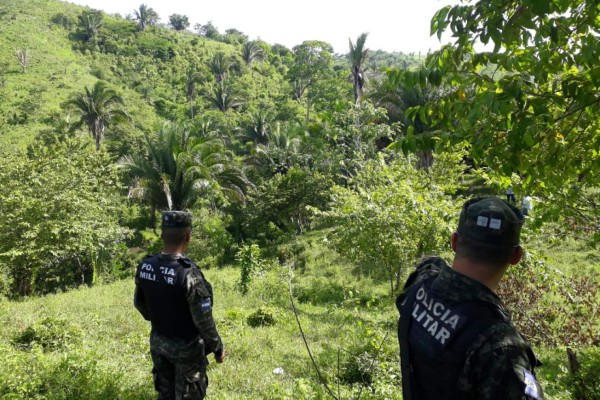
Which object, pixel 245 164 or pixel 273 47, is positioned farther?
pixel 273 47

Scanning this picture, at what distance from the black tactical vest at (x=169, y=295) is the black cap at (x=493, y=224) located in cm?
237

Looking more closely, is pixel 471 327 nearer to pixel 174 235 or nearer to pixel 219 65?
pixel 174 235

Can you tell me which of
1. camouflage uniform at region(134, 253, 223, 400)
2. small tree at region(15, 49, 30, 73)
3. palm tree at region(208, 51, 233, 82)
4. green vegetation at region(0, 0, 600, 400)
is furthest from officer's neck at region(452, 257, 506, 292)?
palm tree at region(208, 51, 233, 82)

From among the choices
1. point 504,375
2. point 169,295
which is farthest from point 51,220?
point 504,375

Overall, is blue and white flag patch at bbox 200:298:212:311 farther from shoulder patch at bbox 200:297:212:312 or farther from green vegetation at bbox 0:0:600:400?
green vegetation at bbox 0:0:600:400

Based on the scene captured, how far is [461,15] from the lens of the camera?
2334 millimetres

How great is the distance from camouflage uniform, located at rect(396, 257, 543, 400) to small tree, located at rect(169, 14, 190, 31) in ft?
295

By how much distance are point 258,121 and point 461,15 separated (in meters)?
30.7

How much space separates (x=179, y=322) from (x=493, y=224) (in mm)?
2667

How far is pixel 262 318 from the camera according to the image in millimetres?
8266

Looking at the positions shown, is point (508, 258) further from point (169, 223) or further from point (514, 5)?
point (169, 223)

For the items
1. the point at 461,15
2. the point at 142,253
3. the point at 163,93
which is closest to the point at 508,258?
the point at 461,15

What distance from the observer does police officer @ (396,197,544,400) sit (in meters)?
1.48

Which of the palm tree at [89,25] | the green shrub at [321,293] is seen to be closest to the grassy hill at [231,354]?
the green shrub at [321,293]
